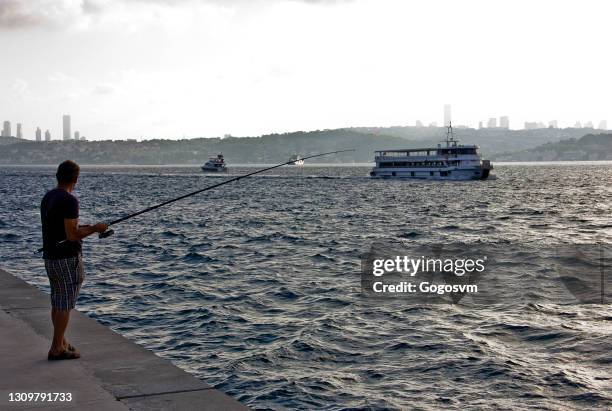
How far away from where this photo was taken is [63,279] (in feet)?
22.0

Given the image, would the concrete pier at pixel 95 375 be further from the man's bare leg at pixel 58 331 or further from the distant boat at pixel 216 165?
the distant boat at pixel 216 165

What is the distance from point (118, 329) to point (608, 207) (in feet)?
163

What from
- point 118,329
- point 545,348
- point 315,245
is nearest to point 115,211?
point 315,245

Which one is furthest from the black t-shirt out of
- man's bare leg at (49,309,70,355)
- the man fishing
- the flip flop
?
the flip flop

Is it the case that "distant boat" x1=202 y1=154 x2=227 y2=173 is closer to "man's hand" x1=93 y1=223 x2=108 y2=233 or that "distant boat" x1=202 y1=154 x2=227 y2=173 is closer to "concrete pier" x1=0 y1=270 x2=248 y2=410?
"concrete pier" x1=0 y1=270 x2=248 y2=410

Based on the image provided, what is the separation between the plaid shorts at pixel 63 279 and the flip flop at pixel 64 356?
1.46 ft

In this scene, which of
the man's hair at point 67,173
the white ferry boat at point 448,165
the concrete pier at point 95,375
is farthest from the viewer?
the white ferry boat at point 448,165

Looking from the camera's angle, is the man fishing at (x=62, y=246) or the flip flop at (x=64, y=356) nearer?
the man fishing at (x=62, y=246)

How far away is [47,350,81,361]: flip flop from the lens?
264 inches

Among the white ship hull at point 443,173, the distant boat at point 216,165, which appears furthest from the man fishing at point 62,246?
the distant boat at point 216,165

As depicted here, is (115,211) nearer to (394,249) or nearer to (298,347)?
(394,249)

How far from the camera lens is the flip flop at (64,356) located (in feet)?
22.0

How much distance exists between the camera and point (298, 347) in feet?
35.8

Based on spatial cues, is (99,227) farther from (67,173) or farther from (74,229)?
(67,173)
